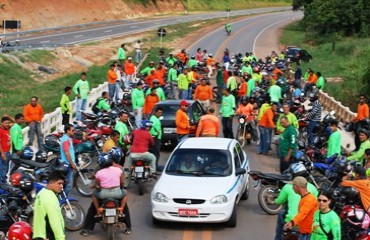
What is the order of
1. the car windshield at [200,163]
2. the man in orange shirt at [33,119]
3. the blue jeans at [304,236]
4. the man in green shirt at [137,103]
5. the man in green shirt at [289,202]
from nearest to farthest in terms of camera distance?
the blue jeans at [304,236] < the man in green shirt at [289,202] < the car windshield at [200,163] < the man in orange shirt at [33,119] < the man in green shirt at [137,103]

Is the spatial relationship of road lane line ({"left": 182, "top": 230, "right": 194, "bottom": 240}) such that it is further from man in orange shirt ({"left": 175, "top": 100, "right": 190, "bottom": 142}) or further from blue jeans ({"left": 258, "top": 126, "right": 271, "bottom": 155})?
blue jeans ({"left": 258, "top": 126, "right": 271, "bottom": 155})

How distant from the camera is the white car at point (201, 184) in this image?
12820 millimetres

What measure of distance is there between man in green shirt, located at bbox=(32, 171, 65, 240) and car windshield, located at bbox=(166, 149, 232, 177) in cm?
539

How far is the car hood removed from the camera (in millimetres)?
12898

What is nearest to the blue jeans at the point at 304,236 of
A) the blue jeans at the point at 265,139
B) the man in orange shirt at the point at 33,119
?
the blue jeans at the point at 265,139

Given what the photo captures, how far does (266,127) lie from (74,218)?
884 centimetres

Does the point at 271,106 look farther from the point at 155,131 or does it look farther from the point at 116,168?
the point at 116,168

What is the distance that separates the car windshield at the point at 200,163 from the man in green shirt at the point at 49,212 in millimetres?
5392

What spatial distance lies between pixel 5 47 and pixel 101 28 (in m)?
28.0

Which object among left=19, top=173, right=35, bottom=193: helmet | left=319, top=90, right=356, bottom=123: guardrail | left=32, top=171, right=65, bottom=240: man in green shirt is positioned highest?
left=32, top=171, right=65, bottom=240: man in green shirt

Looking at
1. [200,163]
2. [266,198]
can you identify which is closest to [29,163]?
[200,163]

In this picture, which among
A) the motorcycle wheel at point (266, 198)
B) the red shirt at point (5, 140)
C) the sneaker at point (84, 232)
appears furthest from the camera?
the red shirt at point (5, 140)

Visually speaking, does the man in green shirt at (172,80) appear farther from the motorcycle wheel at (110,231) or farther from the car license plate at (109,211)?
the car license plate at (109,211)

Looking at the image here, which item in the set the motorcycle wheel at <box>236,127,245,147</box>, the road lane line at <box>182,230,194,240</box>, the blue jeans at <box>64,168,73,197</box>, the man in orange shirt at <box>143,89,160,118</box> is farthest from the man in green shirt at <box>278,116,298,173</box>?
the man in orange shirt at <box>143,89,160,118</box>
